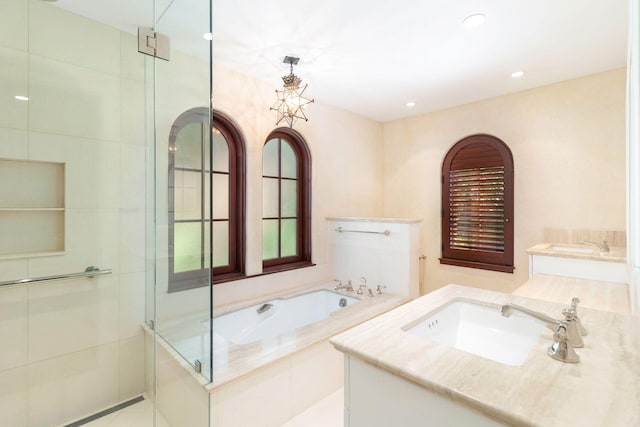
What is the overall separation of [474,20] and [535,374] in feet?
6.62

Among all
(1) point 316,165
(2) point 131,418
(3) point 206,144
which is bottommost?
(2) point 131,418

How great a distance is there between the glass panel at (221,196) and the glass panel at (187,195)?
0.79 metres

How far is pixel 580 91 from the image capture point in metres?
2.70

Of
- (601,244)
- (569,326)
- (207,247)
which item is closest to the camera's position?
(569,326)

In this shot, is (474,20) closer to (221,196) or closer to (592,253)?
(592,253)

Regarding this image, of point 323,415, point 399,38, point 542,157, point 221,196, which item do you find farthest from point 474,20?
point 323,415

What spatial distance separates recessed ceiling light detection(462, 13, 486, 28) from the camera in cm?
184

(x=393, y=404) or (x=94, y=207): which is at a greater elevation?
(x=94, y=207)

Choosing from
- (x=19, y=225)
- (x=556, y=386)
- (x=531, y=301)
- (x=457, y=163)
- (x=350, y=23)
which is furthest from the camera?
(x=457, y=163)

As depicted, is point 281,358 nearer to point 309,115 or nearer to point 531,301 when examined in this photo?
point 531,301

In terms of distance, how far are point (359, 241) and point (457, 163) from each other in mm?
1472

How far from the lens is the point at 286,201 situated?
319cm

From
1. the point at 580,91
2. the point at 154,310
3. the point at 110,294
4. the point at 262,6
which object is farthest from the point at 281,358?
the point at 580,91

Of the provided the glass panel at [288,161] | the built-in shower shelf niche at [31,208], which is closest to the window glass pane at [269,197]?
the glass panel at [288,161]
